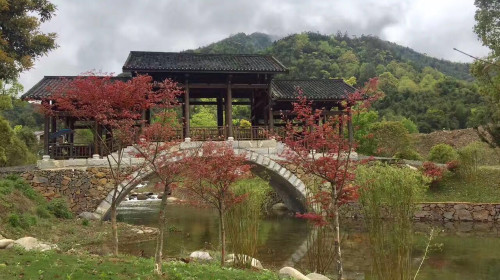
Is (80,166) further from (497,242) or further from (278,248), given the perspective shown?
(497,242)

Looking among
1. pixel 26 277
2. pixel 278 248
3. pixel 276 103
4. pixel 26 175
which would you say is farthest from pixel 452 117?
pixel 26 277

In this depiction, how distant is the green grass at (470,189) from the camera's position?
19.0m

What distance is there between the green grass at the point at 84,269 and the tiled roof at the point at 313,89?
11661 millimetres

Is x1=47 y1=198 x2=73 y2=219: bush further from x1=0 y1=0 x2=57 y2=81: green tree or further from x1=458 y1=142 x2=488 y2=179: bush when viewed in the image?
x1=458 y1=142 x2=488 y2=179: bush

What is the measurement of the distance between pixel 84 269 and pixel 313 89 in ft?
48.8

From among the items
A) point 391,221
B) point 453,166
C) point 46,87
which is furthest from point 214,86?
point 453,166

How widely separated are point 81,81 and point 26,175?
7.60m

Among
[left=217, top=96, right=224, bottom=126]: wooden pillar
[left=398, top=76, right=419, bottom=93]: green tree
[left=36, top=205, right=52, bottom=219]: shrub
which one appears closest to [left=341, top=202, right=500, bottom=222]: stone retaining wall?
[left=217, top=96, right=224, bottom=126]: wooden pillar

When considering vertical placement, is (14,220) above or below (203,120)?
below

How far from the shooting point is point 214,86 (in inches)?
690

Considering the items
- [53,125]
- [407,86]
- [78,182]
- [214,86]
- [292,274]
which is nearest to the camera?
[292,274]

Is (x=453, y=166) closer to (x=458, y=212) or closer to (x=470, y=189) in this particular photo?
(x=470, y=189)

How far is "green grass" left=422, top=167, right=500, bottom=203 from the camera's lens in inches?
750

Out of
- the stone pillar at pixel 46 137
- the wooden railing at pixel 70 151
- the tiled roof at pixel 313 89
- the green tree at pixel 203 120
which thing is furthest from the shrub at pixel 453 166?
the green tree at pixel 203 120
